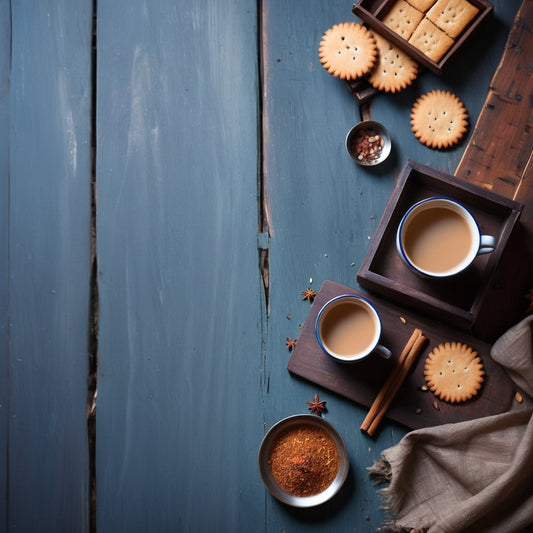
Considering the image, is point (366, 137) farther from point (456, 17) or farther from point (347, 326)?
point (347, 326)

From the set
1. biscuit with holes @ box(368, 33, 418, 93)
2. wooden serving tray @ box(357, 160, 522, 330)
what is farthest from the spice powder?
biscuit with holes @ box(368, 33, 418, 93)

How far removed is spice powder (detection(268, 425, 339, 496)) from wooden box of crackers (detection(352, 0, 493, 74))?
991 millimetres

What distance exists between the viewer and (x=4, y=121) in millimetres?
1517

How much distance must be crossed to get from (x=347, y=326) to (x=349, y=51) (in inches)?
28.1

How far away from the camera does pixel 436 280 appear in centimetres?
136

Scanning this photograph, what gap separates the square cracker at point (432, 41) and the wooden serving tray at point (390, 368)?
2.12 feet

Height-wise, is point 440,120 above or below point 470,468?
above

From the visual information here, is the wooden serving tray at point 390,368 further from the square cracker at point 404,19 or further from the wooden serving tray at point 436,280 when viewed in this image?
the square cracker at point 404,19

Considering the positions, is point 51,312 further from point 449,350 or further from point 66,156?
point 449,350

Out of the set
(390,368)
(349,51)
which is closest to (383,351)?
(390,368)

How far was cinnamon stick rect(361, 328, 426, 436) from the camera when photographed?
1.37 metres

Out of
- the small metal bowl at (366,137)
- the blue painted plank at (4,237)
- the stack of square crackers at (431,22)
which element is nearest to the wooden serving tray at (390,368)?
the small metal bowl at (366,137)

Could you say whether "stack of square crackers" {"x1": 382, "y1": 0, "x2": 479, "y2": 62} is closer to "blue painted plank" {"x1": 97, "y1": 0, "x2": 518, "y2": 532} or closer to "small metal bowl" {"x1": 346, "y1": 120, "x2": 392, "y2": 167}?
"blue painted plank" {"x1": 97, "y1": 0, "x2": 518, "y2": 532}

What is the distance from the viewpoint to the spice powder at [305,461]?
138cm
